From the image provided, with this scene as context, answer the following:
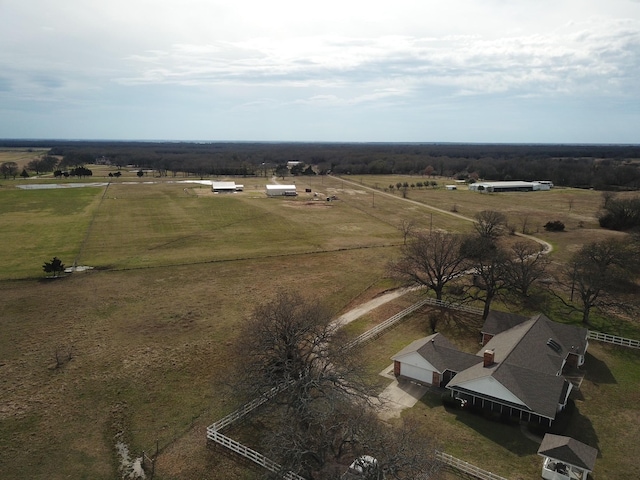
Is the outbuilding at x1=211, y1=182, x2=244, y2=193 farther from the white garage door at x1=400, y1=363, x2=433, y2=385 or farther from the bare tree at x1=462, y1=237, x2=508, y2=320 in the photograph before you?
the white garage door at x1=400, y1=363, x2=433, y2=385

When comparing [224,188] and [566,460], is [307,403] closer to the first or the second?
[566,460]

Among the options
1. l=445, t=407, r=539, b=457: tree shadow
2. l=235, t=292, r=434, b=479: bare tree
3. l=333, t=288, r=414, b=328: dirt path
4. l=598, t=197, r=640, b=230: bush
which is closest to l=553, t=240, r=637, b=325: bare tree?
l=333, t=288, r=414, b=328: dirt path

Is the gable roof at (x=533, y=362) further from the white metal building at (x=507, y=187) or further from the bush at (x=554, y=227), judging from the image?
the white metal building at (x=507, y=187)

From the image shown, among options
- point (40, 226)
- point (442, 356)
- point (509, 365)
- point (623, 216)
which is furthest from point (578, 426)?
point (40, 226)

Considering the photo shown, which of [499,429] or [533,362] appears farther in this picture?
[533,362]

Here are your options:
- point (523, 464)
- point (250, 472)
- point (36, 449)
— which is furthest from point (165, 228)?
point (523, 464)
